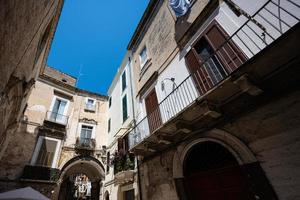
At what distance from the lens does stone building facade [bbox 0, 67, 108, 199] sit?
11.1m

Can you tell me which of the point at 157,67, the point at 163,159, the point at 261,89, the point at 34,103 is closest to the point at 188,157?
the point at 163,159

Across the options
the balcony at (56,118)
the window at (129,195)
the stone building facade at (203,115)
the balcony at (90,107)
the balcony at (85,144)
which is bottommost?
the window at (129,195)

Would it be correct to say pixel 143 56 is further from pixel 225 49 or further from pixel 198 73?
pixel 225 49

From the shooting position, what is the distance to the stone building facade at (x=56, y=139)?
11.1 metres

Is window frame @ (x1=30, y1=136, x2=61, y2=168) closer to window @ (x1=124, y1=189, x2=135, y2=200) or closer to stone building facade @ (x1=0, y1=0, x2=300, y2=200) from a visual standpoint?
stone building facade @ (x1=0, y1=0, x2=300, y2=200)

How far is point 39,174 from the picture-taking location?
1130 cm

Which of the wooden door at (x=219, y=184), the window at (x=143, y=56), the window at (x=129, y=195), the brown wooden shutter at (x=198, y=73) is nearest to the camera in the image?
the wooden door at (x=219, y=184)

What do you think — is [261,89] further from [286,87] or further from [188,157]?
[188,157]

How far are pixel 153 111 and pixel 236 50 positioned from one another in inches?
154

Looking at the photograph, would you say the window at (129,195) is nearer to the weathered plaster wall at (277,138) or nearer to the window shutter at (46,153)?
the weathered plaster wall at (277,138)

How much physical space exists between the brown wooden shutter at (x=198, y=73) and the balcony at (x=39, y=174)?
39.1 feet

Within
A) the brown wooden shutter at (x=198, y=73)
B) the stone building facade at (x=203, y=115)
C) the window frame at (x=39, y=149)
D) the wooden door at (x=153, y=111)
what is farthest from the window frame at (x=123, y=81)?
the brown wooden shutter at (x=198, y=73)

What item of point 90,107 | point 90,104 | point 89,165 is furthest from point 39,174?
point 90,104

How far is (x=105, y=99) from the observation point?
1814 cm
